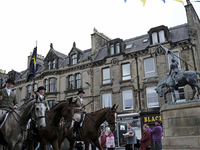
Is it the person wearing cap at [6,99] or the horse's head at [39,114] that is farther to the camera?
the person wearing cap at [6,99]

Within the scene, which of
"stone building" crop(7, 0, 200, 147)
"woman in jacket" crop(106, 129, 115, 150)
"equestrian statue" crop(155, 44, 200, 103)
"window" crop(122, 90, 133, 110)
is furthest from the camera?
"window" crop(122, 90, 133, 110)

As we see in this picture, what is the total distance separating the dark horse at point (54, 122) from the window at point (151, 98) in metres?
17.0

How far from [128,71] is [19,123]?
20.8 m

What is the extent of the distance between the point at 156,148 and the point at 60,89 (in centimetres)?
2297

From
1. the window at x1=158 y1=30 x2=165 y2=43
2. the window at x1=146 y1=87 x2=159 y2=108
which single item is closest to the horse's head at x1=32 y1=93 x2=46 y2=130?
Result: the window at x1=146 y1=87 x2=159 y2=108

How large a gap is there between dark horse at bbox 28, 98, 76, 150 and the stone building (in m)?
16.2

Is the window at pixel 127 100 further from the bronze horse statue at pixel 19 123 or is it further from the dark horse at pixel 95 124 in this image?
the bronze horse statue at pixel 19 123

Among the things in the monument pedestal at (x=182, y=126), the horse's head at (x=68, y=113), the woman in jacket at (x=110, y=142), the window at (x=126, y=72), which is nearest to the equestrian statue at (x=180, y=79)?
the monument pedestal at (x=182, y=126)

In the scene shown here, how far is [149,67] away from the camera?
25219 mm

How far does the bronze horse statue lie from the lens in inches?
258

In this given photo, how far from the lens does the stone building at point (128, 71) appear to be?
77.7 feet

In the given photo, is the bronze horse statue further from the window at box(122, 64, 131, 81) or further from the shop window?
the shop window

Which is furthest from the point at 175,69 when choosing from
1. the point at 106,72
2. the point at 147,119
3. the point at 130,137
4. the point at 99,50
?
the point at 99,50

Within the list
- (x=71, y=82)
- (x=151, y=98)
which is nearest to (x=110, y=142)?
(x=151, y=98)
